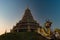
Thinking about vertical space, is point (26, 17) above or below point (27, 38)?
above

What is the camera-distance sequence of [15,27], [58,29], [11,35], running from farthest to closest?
[15,27]
[58,29]
[11,35]

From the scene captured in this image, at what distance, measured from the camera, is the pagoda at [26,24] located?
6487 mm

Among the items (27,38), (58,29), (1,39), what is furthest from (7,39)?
(58,29)

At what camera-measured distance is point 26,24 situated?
6750 millimetres

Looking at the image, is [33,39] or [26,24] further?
[26,24]

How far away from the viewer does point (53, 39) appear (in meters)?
4.32

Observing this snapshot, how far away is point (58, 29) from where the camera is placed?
206 inches

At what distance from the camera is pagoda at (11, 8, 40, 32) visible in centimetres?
649

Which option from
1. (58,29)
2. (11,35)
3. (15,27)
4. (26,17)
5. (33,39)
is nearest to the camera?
(33,39)

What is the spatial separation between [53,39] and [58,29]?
0.97 m

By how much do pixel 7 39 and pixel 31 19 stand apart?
269 centimetres

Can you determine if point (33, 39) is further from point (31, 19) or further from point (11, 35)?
point (31, 19)

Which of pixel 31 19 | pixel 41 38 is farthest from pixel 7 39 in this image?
pixel 31 19

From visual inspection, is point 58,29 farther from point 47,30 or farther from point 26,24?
point 26,24
